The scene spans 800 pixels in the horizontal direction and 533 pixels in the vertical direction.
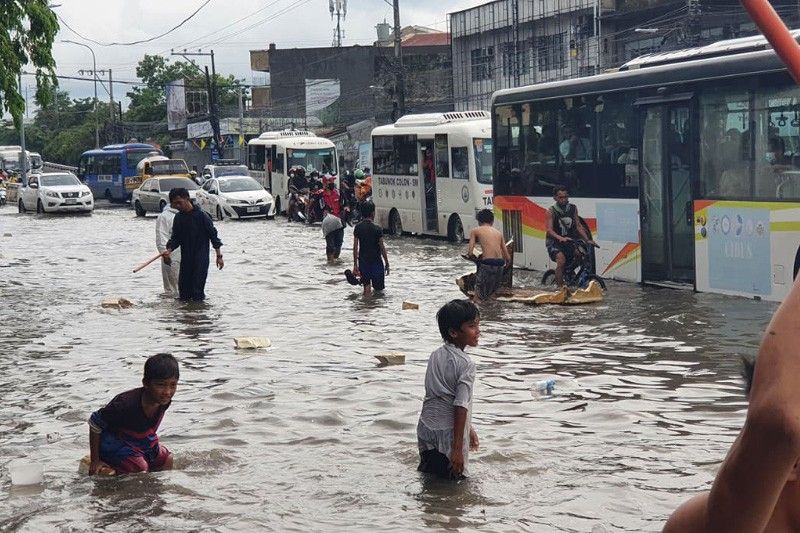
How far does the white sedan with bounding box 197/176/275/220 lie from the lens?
133ft

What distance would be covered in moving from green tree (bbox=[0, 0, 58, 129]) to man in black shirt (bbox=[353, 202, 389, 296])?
508 cm

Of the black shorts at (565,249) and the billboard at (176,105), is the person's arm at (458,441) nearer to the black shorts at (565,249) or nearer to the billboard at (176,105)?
A: the black shorts at (565,249)

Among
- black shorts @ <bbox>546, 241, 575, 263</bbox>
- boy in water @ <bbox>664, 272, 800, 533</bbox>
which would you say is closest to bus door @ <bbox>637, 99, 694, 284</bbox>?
black shorts @ <bbox>546, 241, 575, 263</bbox>

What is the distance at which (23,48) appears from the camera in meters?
19.2

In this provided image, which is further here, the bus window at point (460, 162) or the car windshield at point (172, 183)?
the car windshield at point (172, 183)

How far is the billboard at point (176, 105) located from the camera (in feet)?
294

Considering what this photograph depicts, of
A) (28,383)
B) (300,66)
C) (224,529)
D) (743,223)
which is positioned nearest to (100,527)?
(224,529)

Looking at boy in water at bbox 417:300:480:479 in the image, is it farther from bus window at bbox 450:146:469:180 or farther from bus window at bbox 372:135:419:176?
bus window at bbox 372:135:419:176

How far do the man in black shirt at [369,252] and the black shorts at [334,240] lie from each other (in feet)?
18.1

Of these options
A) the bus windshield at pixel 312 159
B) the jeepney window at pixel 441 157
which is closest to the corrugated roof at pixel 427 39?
the bus windshield at pixel 312 159

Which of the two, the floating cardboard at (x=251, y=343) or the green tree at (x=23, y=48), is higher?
the green tree at (x=23, y=48)

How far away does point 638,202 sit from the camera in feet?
57.0

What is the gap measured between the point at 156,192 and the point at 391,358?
34.3 m

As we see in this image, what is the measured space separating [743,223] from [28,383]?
26.7 feet
